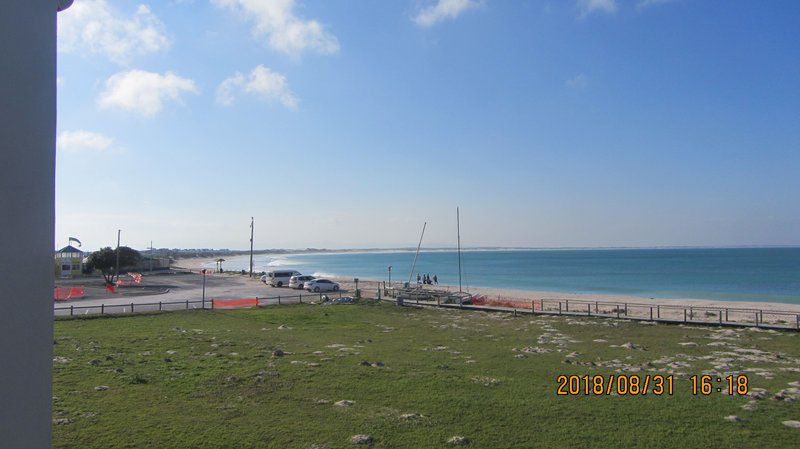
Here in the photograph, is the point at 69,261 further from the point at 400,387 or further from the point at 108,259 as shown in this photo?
the point at 400,387

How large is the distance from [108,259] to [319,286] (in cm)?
2754

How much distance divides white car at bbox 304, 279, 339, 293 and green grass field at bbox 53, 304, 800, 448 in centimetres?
2273

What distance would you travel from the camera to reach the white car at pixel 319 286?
45.9m

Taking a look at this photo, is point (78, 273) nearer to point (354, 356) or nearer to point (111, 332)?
point (111, 332)

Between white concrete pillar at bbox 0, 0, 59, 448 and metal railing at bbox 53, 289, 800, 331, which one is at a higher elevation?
white concrete pillar at bbox 0, 0, 59, 448

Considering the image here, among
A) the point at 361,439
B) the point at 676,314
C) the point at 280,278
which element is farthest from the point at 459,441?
the point at 280,278

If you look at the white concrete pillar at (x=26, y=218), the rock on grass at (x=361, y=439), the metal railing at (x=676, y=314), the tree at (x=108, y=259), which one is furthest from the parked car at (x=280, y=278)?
the white concrete pillar at (x=26, y=218)

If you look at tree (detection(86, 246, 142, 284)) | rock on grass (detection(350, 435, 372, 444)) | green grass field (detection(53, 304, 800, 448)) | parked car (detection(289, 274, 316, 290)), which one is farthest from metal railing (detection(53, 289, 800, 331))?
tree (detection(86, 246, 142, 284))

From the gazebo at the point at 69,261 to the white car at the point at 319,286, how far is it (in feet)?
118

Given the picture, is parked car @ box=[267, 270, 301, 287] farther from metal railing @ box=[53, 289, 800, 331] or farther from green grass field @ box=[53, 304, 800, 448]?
green grass field @ box=[53, 304, 800, 448]

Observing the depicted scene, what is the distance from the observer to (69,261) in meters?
64.0

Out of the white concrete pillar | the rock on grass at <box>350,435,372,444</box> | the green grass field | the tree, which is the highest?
the white concrete pillar

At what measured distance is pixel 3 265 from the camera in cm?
283

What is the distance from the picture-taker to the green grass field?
934cm
